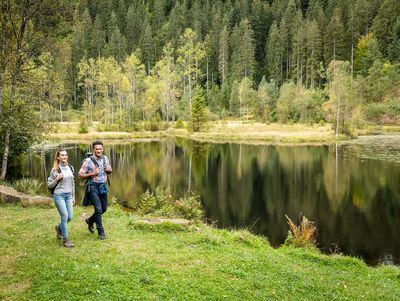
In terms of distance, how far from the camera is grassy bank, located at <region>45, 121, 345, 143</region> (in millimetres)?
56522

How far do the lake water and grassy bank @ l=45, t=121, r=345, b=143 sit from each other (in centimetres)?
858

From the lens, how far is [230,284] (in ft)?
24.1

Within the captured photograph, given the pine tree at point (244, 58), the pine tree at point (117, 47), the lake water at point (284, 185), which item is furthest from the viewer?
the pine tree at point (117, 47)

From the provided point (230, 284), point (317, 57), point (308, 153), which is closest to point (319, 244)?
point (230, 284)

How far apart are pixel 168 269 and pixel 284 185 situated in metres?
19.8

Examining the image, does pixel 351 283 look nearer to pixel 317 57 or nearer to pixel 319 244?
pixel 319 244

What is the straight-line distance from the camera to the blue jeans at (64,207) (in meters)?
8.98

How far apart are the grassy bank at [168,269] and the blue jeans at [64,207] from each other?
0.45 m

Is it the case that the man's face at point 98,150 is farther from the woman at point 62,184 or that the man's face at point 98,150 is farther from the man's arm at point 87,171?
the woman at point 62,184

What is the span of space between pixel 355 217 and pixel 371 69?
67.3 metres

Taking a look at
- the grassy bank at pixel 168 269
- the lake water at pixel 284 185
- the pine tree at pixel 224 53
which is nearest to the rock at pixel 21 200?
the grassy bank at pixel 168 269

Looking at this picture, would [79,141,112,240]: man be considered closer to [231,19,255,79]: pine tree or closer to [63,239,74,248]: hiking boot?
[63,239,74,248]: hiking boot

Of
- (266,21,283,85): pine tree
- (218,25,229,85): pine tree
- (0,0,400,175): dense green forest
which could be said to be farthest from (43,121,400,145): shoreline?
(218,25,229,85): pine tree

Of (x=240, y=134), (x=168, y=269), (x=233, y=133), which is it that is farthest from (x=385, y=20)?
(x=168, y=269)
